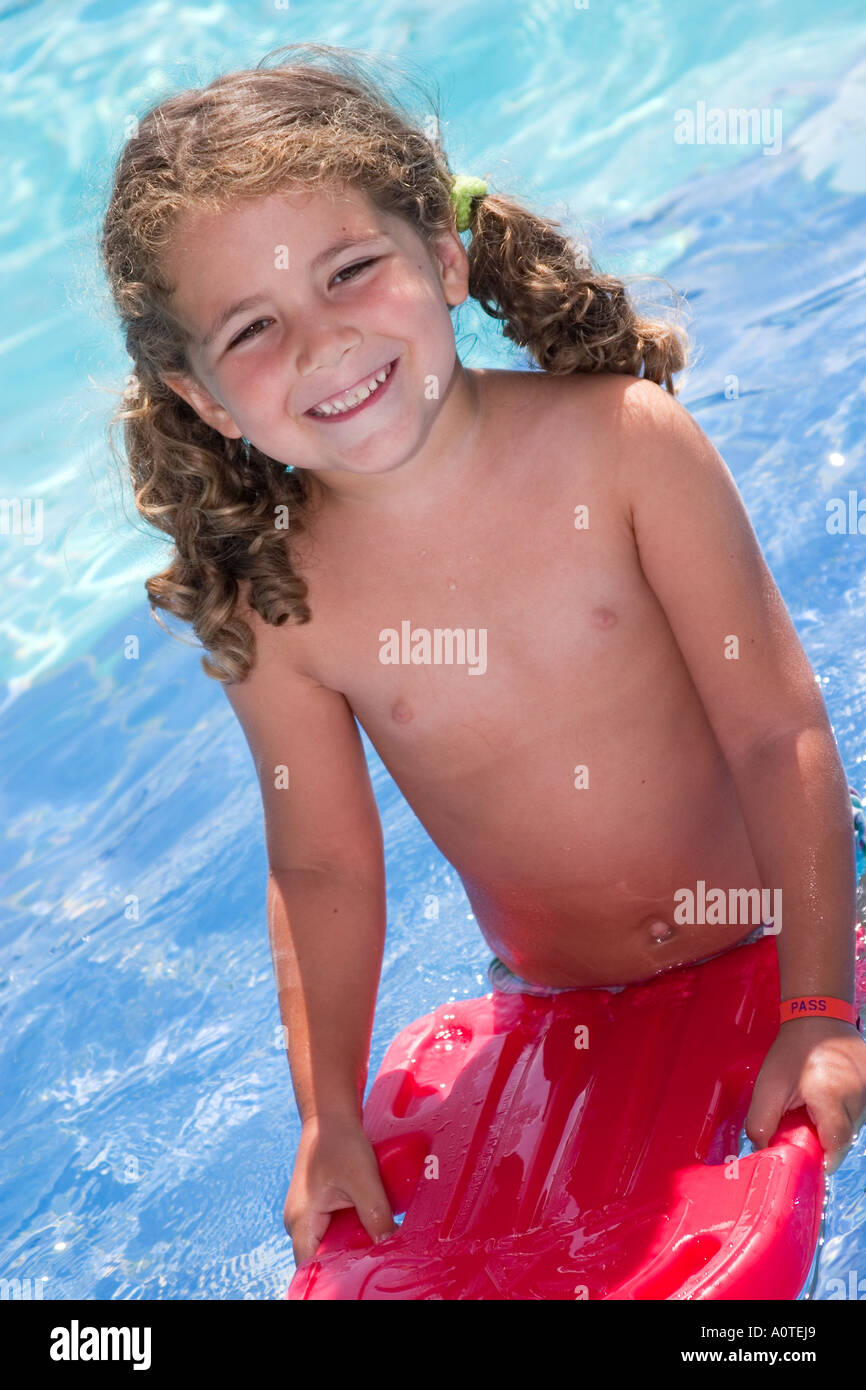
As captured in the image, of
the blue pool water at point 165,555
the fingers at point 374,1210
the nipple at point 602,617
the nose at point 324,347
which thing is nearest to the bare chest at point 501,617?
the nipple at point 602,617

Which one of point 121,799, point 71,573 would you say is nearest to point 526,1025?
point 121,799

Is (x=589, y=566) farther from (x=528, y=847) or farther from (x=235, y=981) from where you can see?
(x=235, y=981)

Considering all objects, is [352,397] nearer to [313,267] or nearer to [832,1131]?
[313,267]

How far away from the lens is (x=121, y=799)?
333cm

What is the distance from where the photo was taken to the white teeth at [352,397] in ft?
5.60

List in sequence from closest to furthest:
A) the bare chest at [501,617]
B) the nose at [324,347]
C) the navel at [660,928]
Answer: the nose at [324,347] → the bare chest at [501,617] → the navel at [660,928]

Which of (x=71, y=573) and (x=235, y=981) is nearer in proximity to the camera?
(x=235, y=981)

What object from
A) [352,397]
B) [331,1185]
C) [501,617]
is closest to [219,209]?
[352,397]

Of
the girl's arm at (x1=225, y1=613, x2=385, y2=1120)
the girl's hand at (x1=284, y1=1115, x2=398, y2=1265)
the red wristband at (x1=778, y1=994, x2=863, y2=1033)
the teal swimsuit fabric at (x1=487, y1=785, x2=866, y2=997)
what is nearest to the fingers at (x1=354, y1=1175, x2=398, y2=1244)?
the girl's hand at (x1=284, y1=1115, x2=398, y2=1265)

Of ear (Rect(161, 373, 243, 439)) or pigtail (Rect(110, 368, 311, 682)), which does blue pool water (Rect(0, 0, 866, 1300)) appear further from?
ear (Rect(161, 373, 243, 439))

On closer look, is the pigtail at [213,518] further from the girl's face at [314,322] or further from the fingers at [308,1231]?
the fingers at [308,1231]

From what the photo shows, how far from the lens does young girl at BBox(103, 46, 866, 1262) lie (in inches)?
66.7

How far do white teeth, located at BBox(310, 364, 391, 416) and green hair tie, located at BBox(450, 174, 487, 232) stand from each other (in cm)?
32

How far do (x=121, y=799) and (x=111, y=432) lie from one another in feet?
4.61
